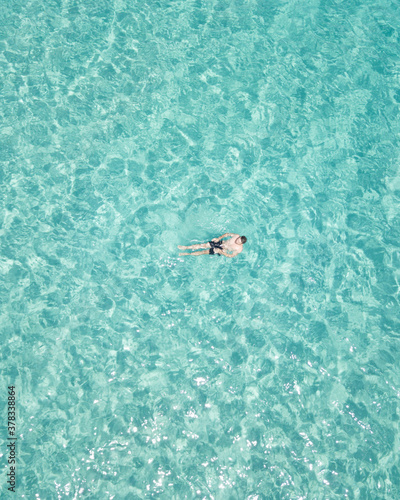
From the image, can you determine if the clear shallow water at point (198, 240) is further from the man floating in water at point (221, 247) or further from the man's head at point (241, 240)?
the man's head at point (241, 240)

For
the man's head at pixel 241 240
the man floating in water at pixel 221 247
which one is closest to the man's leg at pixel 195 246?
the man floating in water at pixel 221 247

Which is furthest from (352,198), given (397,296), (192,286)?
(192,286)

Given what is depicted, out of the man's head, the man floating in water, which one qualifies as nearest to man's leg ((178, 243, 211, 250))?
the man floating in water

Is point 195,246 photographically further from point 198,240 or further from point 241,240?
point 241,240

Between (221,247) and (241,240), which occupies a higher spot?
(241,240)

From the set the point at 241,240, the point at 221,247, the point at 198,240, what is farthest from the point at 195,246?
the point at 241,240

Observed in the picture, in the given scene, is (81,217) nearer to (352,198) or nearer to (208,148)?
(208,148)

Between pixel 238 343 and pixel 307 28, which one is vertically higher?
pixel 307 28

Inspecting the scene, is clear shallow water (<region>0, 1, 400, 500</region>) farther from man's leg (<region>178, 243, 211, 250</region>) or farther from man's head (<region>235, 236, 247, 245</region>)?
man's head (<region>235, 236, 247, 245</region>)
